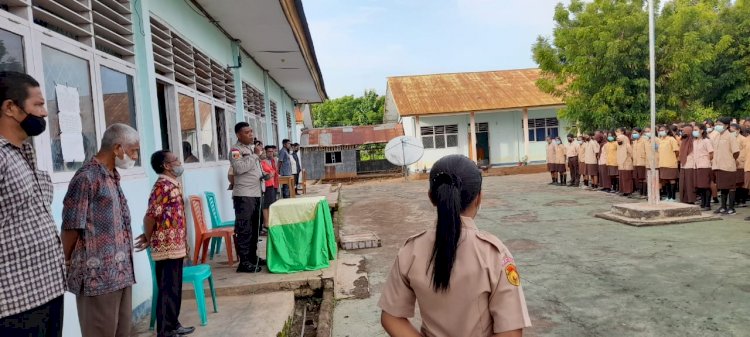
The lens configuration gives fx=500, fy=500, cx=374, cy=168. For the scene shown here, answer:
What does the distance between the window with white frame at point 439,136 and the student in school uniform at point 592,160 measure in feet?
30.6

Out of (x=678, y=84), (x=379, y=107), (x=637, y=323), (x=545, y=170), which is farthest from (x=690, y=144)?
(x=379, y=107)

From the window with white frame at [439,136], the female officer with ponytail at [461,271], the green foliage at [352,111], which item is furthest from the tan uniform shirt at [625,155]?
the green foliage at [352,111]

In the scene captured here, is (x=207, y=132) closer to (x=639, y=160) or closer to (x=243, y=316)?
(x=243, y=316)

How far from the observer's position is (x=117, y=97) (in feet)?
14.3

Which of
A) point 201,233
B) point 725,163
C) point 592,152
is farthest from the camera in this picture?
point 592,152

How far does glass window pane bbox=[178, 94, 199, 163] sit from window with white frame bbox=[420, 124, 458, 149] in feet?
56.5

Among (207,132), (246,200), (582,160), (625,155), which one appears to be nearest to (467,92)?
(582,160)

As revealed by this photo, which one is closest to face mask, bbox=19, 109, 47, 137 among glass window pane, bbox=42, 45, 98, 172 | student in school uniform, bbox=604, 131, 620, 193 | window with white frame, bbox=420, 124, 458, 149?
glass window pane, bbox=42, 45, 98, 172

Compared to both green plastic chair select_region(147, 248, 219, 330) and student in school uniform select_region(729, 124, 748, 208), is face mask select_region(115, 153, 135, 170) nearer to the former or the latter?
green plastic chair select_region(147, 248, 219, 330)

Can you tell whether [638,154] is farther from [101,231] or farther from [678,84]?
[101,231]

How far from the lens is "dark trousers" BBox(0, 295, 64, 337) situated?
176 centimetres

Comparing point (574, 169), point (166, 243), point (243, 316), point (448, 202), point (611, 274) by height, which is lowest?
point (611, 274)

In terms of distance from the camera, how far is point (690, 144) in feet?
31.3

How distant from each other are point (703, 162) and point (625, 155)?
2875 mm
